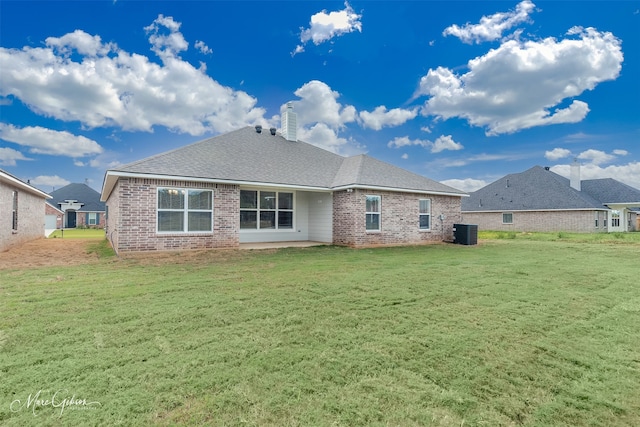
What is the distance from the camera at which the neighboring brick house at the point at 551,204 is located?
27109mm

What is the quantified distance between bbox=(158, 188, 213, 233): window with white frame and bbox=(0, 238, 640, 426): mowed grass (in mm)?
4781

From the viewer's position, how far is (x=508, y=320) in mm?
4207

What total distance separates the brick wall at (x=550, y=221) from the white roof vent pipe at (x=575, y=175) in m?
3.24

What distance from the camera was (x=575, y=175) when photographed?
29.8m

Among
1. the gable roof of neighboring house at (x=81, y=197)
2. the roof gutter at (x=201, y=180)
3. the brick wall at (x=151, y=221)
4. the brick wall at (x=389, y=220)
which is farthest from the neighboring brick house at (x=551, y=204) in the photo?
the gable roof of neighboring house at (x=81, y=197)

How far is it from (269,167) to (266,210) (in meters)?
2.03

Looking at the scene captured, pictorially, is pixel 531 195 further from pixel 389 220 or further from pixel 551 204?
pixel 389 220

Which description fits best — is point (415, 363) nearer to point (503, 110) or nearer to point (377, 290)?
point (377, 290)

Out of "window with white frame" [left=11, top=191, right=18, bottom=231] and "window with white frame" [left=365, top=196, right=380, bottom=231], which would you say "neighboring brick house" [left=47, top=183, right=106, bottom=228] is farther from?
"window with white frame" [left=365, top=196, right=380, bottom=231]

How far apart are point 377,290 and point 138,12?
14848 millimetres

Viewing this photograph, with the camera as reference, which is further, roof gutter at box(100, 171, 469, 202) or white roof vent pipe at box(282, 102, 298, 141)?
white roof vent pipe at box(282, 102, 298, 141)

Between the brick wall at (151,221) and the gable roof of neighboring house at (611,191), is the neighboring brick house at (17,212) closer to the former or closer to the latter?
the brick wall at (151,221)

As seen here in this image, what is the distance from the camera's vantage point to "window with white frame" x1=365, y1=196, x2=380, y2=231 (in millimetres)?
13984

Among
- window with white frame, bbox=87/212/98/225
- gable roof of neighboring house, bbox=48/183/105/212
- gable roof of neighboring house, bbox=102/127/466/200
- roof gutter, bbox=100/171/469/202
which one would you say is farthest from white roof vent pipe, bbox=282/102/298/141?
window with white frame, bbox=87/212/98/225
